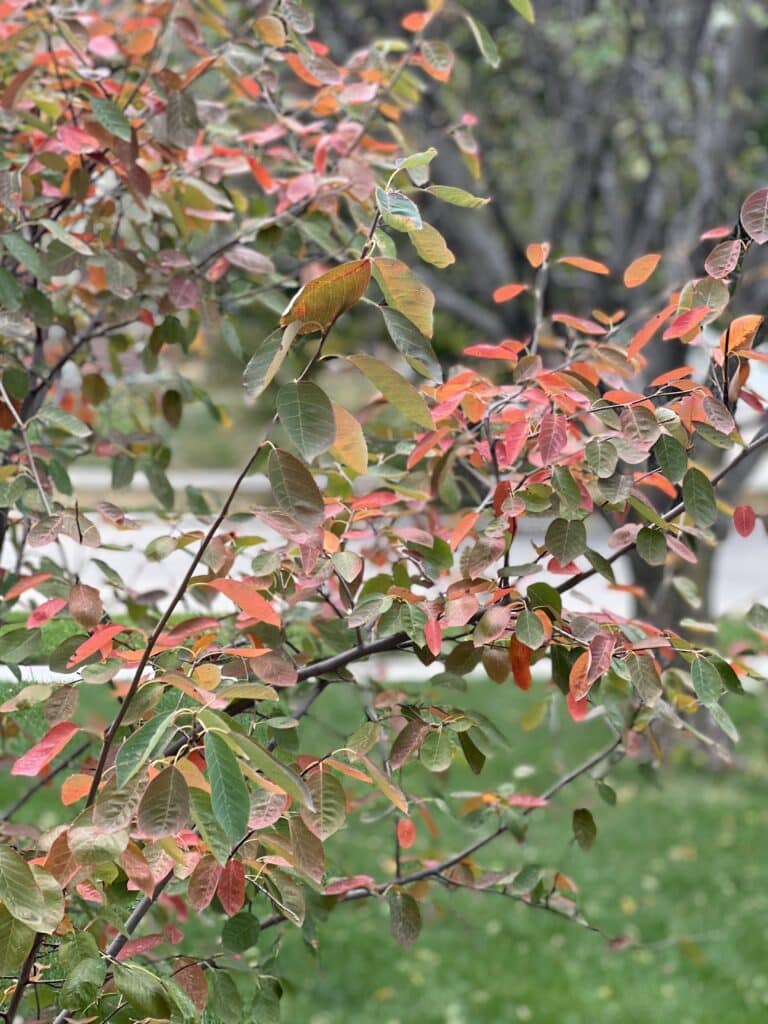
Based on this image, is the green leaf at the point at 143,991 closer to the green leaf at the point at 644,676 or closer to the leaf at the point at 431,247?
the green leaf at the point at 644,676

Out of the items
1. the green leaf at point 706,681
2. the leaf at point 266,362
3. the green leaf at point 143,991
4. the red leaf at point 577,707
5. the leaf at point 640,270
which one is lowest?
the red leaf at point 577,707

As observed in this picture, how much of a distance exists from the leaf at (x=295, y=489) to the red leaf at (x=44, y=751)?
40cm

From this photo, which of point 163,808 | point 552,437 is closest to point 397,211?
point 552,437

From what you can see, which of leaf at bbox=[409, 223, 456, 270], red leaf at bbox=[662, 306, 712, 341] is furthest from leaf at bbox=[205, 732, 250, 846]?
red leaf at bbox=[662, 306, 712, 341]

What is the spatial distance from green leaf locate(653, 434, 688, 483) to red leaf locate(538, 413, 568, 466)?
12 cm

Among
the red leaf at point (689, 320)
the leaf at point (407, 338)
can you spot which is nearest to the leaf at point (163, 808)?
the leaf at point (407, 338)

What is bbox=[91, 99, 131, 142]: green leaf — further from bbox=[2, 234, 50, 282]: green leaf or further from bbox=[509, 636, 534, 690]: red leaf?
bbox=[509, 636, 534, 690]: red leaf

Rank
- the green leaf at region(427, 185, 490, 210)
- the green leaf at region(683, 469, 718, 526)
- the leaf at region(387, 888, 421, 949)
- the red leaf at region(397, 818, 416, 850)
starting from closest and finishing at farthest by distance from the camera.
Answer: the green leaf at region(427, 185, 490, 210)
the green leaf at region(683, 469, 718, 526)
the leaf at region(387, 888, 421, 949)
the red leaf at region(397, 818, 416, 850)

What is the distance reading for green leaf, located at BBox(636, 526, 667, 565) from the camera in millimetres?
1498

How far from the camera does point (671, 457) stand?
1.44m

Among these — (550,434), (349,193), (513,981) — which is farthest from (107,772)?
(513,981)

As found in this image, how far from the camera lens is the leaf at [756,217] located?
140 cm

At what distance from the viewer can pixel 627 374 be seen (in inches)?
70.6

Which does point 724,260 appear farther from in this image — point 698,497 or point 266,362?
point 266,362
